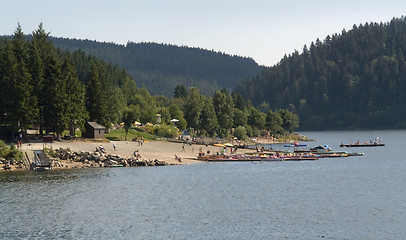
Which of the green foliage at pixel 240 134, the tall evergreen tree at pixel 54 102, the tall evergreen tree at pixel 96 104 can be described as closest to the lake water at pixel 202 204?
the tall evergreen tree at pixel 54 102

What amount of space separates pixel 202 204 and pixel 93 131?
60205 mm

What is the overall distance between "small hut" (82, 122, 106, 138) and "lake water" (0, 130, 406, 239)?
25702 mm

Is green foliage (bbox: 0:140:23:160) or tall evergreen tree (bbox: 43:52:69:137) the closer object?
green foliage (bbox: 0:140:23:160)

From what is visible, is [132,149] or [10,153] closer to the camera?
[10,153]

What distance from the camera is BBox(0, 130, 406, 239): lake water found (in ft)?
165

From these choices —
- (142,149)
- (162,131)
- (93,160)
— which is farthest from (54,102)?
(162,131)

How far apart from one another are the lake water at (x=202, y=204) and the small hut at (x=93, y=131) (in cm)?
2570

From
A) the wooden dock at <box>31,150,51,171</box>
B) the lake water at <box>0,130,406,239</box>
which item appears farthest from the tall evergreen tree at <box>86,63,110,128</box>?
the lake water at <box>0,130,406,239</box>

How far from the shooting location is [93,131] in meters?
120

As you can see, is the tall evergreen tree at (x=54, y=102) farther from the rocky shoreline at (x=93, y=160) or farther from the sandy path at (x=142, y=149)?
the rocky shoreline at (x=93, y=160)

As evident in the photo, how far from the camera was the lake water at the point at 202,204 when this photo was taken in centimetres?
5028

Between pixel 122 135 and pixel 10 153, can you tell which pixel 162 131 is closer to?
pixel 122 135

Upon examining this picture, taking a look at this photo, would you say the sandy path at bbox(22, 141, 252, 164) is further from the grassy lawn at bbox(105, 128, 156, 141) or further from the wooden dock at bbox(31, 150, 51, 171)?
the grassy lawn at bbox(105, 128, 156, 141)

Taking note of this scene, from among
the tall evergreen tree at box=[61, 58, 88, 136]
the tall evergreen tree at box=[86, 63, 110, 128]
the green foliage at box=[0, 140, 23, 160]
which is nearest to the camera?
the green foliage at box=[0, 140, 23, 160]
